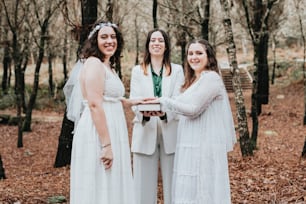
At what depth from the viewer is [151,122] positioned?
5082 millimetres

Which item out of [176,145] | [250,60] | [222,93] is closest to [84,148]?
[176,145]

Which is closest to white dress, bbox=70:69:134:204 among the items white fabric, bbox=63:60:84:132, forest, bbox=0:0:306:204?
white fabric, bbox=63:60:84:132

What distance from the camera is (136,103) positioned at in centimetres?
486

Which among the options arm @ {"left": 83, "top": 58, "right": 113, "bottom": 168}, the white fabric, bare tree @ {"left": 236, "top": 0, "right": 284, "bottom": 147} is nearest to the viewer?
arm @ {"left": 83, "top": 58, "right": 113, "bottom": 168}

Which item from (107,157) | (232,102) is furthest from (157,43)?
(232,102)

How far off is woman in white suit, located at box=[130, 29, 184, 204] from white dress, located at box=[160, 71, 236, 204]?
0.42m

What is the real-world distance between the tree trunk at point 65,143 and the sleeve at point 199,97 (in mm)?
6408

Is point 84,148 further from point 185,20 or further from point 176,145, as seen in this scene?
point 185,20

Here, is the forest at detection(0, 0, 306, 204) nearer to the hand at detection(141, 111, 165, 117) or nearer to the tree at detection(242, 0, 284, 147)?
the tree at detection(242, 0, 284, 147)

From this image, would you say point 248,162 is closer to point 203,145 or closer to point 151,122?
point 151,122

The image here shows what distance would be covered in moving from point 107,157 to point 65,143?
23.5 feet

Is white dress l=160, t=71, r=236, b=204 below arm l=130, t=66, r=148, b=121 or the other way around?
below

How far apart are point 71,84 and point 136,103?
72 centimetres

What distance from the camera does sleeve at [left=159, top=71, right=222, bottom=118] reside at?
14.8 ft
